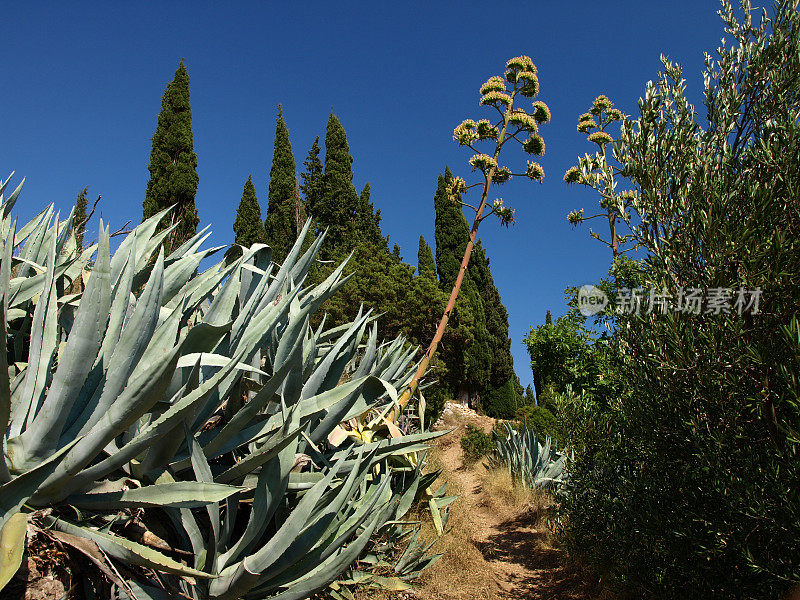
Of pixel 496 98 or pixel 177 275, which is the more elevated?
pixel 496 98

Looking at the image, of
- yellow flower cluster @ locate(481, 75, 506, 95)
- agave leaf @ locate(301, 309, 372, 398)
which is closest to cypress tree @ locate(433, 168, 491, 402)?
yellow flower cluster @ locate(481, 75, 506, 95)

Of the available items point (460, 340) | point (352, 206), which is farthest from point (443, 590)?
point (352, 206)

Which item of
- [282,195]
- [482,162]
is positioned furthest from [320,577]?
[282,195]

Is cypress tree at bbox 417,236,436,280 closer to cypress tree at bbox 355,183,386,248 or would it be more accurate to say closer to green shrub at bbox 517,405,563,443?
cypress tree at bbox 355,183,386,248

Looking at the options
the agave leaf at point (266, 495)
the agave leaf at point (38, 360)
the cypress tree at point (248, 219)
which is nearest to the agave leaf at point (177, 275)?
the agave leaf at point (38, 360)

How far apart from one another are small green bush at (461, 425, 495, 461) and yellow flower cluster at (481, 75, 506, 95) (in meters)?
7.72

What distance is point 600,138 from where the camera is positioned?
979 cm

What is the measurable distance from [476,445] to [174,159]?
17667mm

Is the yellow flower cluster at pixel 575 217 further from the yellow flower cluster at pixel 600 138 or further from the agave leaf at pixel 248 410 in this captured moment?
the agave leaf at pixel 248 410

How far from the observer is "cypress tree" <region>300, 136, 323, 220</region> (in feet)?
90.3

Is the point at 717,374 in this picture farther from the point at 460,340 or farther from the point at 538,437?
the point at 460,340

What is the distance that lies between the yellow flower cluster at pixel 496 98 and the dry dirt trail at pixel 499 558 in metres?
6.80

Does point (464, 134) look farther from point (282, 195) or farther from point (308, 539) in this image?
point (282, 195)

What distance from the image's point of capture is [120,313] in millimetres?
1589
